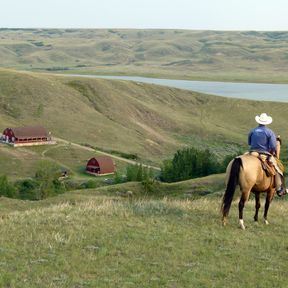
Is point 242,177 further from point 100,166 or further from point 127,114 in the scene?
point 127,114

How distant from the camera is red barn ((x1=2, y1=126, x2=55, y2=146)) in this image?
82250 millimetres

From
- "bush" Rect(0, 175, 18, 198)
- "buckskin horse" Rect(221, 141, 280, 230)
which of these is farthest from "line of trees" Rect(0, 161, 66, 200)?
"buckskin horse" Rect(221, 141, 280, 230)

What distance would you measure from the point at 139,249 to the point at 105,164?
210 ft

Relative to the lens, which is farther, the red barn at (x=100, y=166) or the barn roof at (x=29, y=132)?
the barn roof at (x=29, y=132)

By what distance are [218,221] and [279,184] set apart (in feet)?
6.78

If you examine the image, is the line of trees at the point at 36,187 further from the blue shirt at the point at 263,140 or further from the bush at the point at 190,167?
the blue shirt at the point at 263,140

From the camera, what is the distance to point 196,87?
649 ft

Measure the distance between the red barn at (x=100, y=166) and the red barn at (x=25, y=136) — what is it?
1277 cm

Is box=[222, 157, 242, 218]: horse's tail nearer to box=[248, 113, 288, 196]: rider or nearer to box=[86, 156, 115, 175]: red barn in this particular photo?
box=[248, 113, 288, 196]: rider

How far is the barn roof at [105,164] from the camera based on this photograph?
74.7 m

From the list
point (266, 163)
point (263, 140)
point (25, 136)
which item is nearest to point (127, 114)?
point (25, 136)

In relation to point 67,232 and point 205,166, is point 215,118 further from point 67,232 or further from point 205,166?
point 67,232

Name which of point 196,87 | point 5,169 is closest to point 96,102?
point 5,169

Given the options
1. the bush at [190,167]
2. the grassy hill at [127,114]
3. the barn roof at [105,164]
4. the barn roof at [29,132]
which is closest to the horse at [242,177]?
the bush at [190,167]
